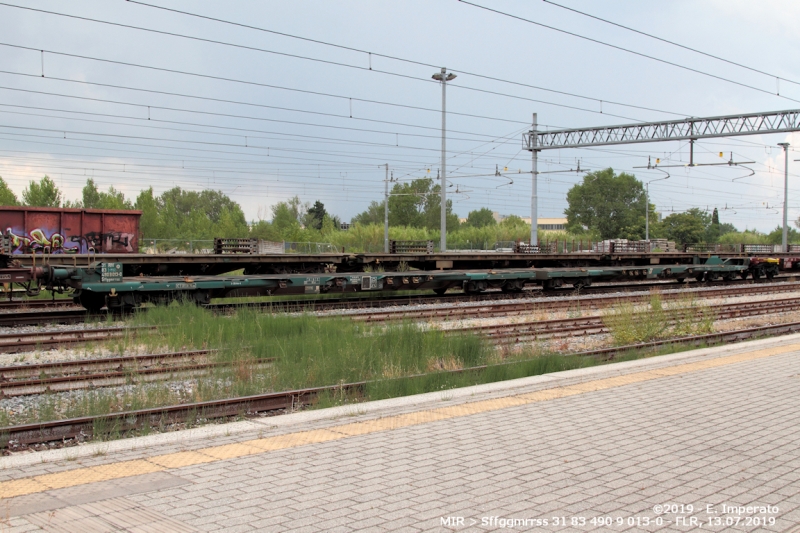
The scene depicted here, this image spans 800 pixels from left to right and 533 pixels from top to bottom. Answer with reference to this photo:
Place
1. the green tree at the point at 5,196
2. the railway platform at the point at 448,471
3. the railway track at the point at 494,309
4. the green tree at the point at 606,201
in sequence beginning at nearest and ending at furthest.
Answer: the railway platform at the point at 448,471
the railway track at the point at 494,309
the green tree at the point at 5,196
the green tree at the point at 606,201

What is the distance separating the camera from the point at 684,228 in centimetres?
9850

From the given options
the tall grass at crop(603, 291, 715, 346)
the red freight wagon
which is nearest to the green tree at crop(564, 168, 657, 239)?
the red freight wagon

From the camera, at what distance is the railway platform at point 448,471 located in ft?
13.2

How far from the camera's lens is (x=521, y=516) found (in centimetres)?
407

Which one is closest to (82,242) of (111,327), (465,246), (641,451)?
(111,327)

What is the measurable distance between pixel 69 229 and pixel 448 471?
2378cm

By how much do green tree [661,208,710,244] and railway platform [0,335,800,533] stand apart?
99681mm

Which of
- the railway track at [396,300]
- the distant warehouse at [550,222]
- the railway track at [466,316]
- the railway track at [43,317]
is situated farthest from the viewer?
the distant warehouse at [550,222]

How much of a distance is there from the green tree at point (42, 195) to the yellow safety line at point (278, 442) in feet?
144

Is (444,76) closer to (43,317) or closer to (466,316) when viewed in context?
(466,316)

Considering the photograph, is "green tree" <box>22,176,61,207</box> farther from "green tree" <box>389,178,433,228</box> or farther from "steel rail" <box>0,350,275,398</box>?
"green tree" <box>389,178,433,228</box>

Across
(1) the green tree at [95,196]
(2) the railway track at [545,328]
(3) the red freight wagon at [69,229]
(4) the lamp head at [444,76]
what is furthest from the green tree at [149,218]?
(2) the railway track at [545,328]

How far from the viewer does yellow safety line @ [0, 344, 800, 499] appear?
15.3 ft

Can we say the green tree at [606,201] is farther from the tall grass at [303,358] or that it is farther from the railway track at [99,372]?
the railway track at [99,372]
